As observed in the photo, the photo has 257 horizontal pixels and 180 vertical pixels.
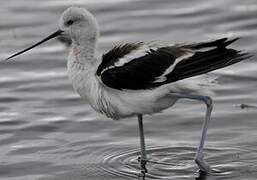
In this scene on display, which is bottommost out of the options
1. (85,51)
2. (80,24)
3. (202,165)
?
(202,165)

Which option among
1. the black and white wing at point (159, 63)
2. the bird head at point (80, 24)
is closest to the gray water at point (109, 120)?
the black and white wing at point (159, 63)

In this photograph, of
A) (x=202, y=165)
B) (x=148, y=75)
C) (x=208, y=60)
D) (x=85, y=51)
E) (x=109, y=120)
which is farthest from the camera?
(x=109, y=120)

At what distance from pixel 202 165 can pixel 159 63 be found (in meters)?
0.87

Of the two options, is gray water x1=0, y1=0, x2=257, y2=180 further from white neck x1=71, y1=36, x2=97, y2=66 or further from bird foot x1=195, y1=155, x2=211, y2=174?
white neck x1=71, y1=36, x2=97, y2=66

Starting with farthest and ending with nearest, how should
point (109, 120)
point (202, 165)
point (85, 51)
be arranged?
point (109, 120), point (85, 51), point (202, 165)

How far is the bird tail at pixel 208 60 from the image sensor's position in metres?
8.04

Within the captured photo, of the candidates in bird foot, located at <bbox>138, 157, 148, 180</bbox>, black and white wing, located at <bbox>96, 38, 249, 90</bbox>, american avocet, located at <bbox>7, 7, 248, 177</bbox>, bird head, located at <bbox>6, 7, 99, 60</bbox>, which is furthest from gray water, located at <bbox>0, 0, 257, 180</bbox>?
bird head, located at <bbox>6, 7, 99, 60</bbox>

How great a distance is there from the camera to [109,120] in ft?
32.2

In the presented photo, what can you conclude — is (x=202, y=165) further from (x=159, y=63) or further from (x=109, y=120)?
(x=109, y=120)

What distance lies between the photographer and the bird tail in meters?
8.04

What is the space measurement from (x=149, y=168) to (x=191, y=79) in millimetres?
863

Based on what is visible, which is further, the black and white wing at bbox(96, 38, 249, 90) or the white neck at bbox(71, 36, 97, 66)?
the white neck at bbox(71, 36, 97, 66)

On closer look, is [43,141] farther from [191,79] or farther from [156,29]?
[156,29]

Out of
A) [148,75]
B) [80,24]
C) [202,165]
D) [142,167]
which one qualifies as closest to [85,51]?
[80,24]
